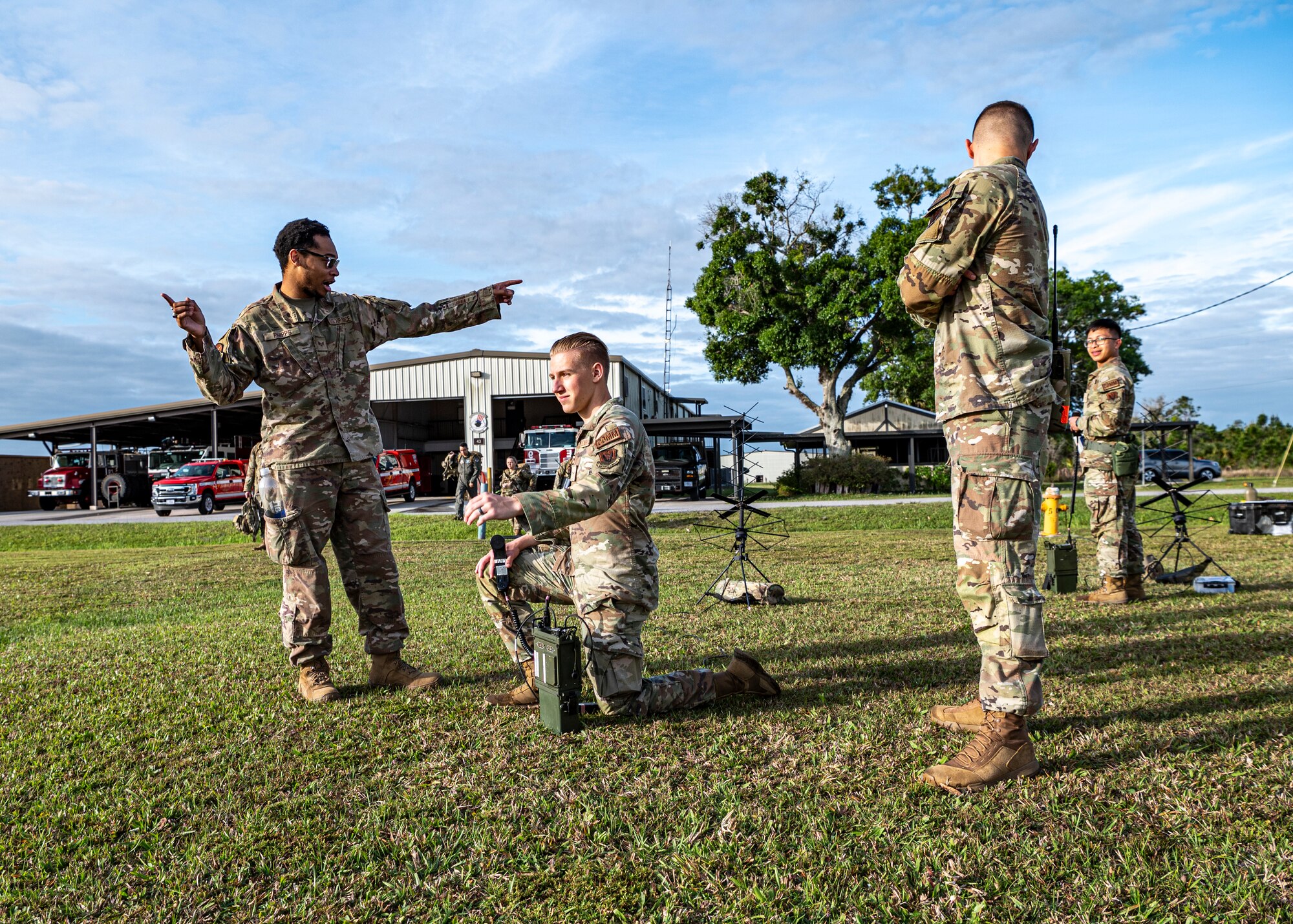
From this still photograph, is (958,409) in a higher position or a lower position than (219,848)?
higher

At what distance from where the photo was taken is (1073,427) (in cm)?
645

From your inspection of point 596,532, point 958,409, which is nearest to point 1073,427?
point 958,409

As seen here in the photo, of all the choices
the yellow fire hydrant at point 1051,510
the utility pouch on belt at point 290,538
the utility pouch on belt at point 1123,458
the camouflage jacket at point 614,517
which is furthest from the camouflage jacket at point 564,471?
the yellow fire hydrant at point 1051,510

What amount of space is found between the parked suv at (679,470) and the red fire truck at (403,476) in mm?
9071

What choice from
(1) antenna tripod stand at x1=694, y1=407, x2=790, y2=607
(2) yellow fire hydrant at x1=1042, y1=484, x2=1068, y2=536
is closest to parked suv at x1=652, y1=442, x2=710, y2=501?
(1) antenna tripod stand at x1=694, y1=407, x2=790, y2=607

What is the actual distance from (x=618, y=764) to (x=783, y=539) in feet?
36.0

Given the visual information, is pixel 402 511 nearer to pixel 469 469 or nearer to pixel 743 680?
pixel 469 469

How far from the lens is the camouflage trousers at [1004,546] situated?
284cm

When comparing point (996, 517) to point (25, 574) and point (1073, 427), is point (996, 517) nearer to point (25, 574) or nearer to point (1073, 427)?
point (1073, 427)

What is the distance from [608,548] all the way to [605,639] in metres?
0.39

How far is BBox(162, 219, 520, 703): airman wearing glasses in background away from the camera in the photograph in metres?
4.05

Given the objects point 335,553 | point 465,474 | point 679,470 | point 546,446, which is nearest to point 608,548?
point 335,553

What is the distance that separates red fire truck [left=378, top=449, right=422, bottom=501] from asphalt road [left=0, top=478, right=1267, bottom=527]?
778 millimetres

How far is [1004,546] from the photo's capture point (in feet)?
9.53
